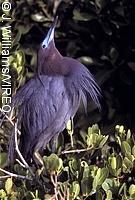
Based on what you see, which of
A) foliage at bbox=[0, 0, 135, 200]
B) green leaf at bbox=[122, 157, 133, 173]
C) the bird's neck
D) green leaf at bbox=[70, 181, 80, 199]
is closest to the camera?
green leaf at bbox=[70, 181, 80, 199]

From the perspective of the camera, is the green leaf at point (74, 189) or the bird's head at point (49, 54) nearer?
the green leaf at point (74, 189)

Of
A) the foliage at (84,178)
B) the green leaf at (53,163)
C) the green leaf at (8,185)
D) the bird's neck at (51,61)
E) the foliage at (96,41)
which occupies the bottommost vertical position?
the foliage at (96,41)

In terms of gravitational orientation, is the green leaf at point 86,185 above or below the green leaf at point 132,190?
above

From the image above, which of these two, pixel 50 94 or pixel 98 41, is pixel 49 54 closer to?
pixel 50 94

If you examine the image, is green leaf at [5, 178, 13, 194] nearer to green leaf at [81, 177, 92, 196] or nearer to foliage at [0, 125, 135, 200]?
foliage at [0, 125, 135, 200]

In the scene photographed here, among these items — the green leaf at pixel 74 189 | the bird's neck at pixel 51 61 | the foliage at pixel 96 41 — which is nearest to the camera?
the green leaf at pixel 74 189

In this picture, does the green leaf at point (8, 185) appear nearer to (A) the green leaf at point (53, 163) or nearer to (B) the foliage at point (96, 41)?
(A) the green leaf at point (53, 163)

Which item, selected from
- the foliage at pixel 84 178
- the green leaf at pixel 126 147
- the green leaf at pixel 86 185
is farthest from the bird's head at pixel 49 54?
the green leaf at pixel 86 185

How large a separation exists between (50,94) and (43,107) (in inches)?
2.0

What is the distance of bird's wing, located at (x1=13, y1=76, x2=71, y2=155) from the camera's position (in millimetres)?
2094

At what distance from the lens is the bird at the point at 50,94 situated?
6.84 ft

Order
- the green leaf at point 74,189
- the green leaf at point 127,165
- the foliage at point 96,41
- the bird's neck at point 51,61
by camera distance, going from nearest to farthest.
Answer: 1. the green leaf at point 74,189
2. the green leaf at point 127,165
3. the bird's neck at point 51,61
4. the foliage at point 96,41

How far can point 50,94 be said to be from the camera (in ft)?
6.88

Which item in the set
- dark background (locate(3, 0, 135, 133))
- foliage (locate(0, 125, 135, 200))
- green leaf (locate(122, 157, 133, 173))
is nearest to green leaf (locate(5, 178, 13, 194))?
foliage (locate(0, 125, 135, 200))
